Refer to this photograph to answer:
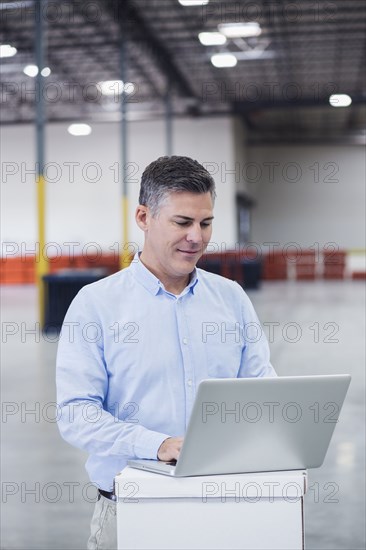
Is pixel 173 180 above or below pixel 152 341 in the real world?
above

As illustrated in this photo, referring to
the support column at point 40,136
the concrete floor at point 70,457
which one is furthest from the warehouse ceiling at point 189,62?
the concrete floor at point 70,457

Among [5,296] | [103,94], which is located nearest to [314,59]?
[103,94]

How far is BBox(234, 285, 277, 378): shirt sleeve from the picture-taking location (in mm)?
2049

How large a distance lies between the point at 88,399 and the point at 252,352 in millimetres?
448

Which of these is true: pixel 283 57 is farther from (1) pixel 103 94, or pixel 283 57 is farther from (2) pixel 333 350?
(2) pixel 333 350

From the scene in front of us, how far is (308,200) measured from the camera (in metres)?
28.7

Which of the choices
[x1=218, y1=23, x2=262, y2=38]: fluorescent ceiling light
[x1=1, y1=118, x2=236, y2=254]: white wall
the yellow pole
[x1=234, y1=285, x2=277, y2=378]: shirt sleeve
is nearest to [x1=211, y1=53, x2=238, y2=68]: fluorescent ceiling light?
[x1=218, y1=23, x2=262, y2=38]: fluorescent ceiling light

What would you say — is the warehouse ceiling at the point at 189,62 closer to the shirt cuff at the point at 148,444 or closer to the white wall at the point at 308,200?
the white wall at the point at 308,200

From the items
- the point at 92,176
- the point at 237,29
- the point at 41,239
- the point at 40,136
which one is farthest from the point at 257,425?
the point at 92,176

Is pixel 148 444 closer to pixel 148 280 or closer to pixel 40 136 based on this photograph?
pixel 148 280

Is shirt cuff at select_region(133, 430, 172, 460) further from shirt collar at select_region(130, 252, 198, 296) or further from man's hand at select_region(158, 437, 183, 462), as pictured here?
shirt collar at select_region(130, 252, 198, 296)

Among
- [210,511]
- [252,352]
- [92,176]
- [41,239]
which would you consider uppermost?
[92,176]

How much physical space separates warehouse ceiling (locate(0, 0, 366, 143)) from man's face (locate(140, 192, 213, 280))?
996 centimetres

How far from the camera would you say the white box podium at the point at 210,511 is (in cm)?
158
